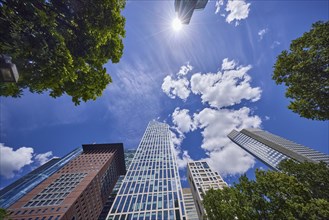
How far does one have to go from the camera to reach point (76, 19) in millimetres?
8094

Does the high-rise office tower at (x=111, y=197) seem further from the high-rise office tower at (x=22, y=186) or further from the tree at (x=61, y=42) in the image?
the tree at (x=61, y=42)

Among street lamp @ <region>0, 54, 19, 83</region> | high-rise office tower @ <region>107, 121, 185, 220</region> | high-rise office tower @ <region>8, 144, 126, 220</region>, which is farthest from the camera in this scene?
high-rise office tower @ <region>107, 121, 185, 220</region>

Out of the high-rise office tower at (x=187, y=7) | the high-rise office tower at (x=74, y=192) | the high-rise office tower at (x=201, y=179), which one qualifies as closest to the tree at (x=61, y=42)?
the high-rise office tower at (x=74, y=192)

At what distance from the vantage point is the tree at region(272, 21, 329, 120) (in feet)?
30.8

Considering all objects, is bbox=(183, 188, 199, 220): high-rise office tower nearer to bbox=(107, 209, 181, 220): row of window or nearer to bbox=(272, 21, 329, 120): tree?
bbox=(107, 209, 181, 220): row of window

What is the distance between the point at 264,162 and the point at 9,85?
130737 mm

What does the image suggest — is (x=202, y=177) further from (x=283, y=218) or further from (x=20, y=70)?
(x=20, y=70)

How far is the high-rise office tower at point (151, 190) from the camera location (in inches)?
1688

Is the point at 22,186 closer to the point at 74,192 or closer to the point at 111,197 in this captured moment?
the point at 74,192

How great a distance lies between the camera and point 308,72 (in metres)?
9.92

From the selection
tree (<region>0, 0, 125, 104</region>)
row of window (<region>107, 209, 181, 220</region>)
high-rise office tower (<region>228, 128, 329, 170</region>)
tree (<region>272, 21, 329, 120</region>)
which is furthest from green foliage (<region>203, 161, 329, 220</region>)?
high-rise office tower (<region>228, 128, 329, 170</region>)

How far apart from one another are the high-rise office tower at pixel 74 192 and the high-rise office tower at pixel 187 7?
7950 cm

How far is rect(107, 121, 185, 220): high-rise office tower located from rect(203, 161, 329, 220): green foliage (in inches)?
1491

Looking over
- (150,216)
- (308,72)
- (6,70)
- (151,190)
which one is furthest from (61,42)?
(151,190)
